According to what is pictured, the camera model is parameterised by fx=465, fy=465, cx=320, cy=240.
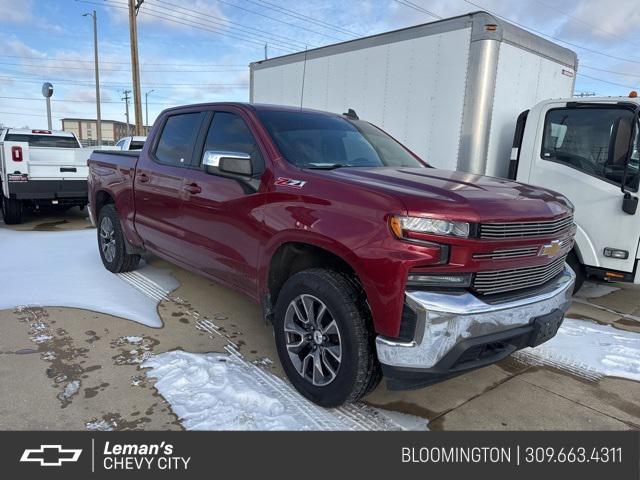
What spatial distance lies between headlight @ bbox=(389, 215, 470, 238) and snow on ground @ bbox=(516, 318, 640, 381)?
1.94 meters

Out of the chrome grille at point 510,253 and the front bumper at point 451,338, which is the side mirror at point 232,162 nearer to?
the front bumper at point 451,338

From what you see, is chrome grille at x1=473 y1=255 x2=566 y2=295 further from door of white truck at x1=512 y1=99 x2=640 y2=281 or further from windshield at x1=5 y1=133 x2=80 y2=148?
windshield at x1=5 y1=133 x2=80 y2=148

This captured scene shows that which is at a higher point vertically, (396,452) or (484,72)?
(484,72)

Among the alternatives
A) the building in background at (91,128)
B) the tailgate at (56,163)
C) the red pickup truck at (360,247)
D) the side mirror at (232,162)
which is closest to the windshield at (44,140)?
the tailgate at (56,163)

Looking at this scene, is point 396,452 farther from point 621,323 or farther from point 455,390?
point 621,323

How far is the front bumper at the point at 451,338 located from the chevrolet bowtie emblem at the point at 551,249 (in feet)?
1.15

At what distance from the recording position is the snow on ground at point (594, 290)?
5.73 m

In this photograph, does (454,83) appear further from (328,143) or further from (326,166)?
(326,166)

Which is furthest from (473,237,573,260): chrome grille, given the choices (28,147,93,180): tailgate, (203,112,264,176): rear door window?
(28,147,93,180): tailgate

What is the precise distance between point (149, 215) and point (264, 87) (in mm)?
5168

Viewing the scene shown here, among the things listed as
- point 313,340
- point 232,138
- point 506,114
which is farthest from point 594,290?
point 232,138

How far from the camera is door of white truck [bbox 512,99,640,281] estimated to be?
4594 millimetres

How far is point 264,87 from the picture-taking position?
8.90 metres

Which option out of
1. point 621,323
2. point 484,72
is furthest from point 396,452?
point 484,72
